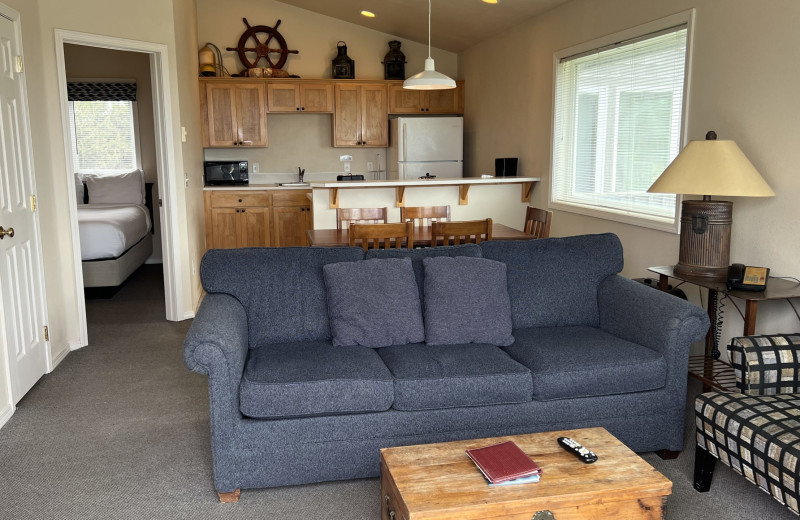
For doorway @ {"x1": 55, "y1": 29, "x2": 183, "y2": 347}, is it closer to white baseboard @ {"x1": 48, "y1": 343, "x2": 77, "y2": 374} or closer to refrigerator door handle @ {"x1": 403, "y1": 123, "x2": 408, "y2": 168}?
white baseboard @ {"x1": 48, "y1": 343, "x2": 77, "y2": 374}

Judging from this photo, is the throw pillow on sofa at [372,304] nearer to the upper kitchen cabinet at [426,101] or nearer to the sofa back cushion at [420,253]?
the sofa back cushion at [420,253]

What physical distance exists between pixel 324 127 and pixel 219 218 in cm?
175

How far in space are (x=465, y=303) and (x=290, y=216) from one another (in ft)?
15.5

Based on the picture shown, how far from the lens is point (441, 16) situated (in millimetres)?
6676

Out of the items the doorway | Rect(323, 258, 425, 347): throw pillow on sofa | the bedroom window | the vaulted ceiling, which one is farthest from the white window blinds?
Rect(323, 258, 425, 347): throw pillow on sofa

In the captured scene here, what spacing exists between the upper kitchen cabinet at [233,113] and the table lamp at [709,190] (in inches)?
206

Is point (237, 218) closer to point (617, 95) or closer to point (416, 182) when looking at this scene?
point (416, 182)

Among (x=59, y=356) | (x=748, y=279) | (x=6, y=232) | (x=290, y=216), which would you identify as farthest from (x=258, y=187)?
(x=748, y=279)

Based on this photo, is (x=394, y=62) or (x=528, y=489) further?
(x=394, y=62)

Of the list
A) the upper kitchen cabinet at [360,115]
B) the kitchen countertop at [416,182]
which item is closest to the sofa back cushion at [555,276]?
the kitchen countertop at [416,182]

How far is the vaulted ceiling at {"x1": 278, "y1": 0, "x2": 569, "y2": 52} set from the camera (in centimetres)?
592

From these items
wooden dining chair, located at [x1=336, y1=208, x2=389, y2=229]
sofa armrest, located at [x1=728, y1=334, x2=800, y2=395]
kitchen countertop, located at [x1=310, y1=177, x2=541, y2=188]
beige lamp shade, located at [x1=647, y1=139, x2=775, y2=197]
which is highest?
beige lamp shade, located at [x1=647, y1=139, x2=775, y2=197]

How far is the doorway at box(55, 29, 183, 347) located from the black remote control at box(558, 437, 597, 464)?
366 cm

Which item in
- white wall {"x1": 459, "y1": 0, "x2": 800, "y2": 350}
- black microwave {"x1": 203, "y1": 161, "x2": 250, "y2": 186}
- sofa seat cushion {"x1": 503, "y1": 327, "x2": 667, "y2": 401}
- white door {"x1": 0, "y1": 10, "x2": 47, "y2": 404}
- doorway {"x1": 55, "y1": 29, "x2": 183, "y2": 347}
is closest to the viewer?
sofa seat cushion {"x1": 503, "y1": 327, "x2": 667, "y2": 401}
